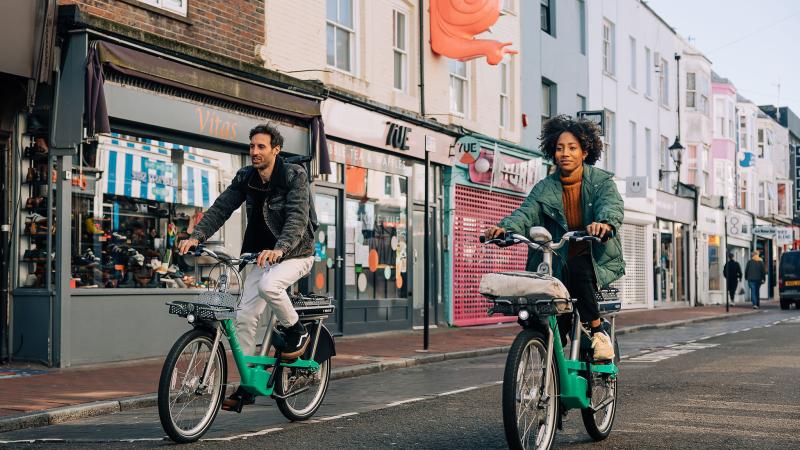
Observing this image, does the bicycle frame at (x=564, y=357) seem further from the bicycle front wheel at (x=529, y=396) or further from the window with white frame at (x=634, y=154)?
the window with white frame at (x=634, y=154)

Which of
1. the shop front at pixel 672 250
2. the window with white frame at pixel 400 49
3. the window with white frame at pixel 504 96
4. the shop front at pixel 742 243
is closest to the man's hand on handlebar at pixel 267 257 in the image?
the window with white frame at pixel 400 49

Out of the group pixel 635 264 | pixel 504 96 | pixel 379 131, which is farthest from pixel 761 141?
pixel 379 131

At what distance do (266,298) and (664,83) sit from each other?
3409 cm

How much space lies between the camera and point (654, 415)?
Result: 8039 mm

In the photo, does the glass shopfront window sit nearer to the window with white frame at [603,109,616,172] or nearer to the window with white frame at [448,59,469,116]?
the window with white frame at [448,59,469,116]

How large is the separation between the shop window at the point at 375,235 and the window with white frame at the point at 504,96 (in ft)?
18.8

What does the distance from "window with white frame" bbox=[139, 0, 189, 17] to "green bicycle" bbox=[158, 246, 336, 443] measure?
7.00m

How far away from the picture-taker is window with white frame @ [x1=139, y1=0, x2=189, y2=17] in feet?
43.6

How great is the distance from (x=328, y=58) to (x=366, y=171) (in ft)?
7.21

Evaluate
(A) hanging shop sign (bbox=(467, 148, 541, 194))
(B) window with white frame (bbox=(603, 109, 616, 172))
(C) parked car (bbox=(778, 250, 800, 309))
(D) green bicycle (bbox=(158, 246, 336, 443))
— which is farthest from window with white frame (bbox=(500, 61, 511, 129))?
(D) green bicycle (bbox=(158, 246, 336, 443))

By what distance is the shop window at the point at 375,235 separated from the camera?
18016 millimetres

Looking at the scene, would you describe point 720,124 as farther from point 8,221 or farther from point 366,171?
point 8,221

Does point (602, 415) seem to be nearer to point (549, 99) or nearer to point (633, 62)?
point (549, 99)

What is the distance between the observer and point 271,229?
7.24 metres
